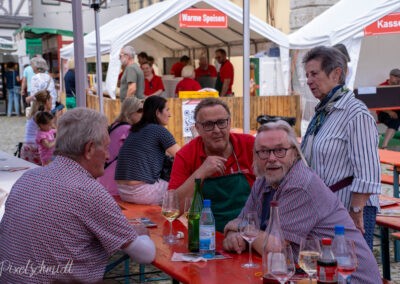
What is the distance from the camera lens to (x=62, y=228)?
2648mm

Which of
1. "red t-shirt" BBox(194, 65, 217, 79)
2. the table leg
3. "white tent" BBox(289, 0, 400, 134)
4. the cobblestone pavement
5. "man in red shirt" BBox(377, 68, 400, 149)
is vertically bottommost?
the cobblestone pavement

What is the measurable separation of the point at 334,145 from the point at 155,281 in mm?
2317

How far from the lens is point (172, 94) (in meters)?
14.6

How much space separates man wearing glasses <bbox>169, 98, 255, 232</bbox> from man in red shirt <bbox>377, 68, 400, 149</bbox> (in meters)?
8.29

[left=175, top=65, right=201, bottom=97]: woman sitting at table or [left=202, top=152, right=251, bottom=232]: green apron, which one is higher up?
[left=175, top=65, right=201, bottom=97]: woman sitting at table

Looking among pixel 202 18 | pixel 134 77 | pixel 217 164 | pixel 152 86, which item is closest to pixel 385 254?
pixel 217 164

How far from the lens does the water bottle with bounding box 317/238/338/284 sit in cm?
225

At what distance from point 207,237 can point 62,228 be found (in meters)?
0.72

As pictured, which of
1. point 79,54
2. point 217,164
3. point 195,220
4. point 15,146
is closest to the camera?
point 195,220

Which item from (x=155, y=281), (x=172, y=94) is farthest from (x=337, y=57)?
(x=172, y=94)

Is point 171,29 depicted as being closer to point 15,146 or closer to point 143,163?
point 15,146

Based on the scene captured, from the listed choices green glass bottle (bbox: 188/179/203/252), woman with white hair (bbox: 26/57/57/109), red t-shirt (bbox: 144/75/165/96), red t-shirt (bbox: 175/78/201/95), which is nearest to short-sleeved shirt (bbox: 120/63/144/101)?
red t-shirt (bbox: 144/75/165/96)

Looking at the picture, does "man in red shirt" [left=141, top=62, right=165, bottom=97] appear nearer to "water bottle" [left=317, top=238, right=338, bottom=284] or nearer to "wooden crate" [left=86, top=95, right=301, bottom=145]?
"wooden crate" [left=86, top=95, right=301, bottom=145]

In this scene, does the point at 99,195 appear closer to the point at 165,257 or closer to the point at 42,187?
the point at 42,187
